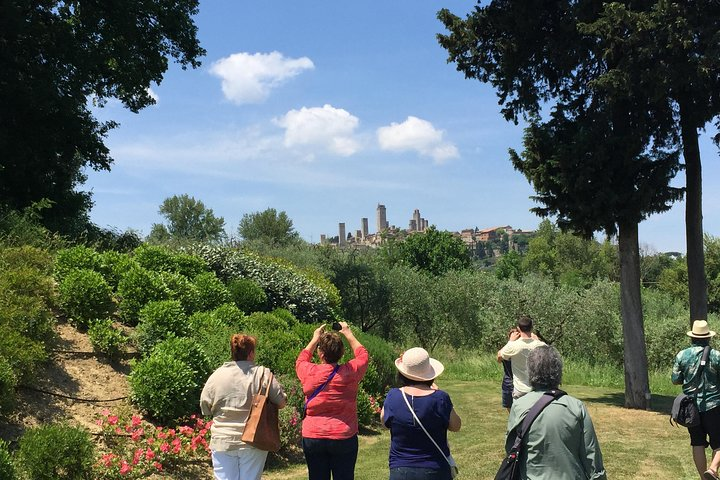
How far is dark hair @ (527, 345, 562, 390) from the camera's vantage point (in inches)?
134

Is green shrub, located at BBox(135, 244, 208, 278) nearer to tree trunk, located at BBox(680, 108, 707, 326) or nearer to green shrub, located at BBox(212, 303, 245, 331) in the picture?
green shrub, located at BBox(212, 303, 245, 331)

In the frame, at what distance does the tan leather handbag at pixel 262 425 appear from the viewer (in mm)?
4536

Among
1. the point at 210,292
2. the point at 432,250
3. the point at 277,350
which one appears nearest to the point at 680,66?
the point at 277,350

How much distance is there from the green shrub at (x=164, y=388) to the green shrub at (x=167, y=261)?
4374 mm

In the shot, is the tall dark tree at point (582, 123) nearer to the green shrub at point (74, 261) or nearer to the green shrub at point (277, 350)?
the green shrub at point (277, 350)

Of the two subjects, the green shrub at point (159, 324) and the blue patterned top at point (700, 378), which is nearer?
the blue patterned top at point (700, 378)

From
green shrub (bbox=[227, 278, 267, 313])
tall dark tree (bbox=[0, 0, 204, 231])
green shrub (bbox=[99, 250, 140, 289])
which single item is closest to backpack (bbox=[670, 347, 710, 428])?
green shrub (bbox=[227, 278, 267, 313])

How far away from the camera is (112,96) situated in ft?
62.5

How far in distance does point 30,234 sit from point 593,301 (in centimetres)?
1809

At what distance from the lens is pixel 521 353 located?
707 centimetres

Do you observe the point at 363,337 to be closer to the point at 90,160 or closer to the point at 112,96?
the point at 90,160

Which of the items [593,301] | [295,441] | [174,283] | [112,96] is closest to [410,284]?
[593,301]

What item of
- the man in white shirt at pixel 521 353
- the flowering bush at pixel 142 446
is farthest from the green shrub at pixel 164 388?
the man in white shirt at pixel 521 353

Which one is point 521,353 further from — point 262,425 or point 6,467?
point 6,467
